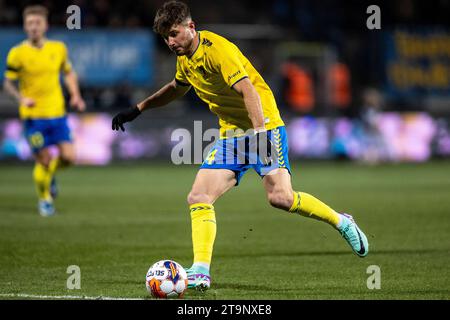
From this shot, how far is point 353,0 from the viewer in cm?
2691

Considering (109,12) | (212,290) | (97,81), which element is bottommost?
(212,290)

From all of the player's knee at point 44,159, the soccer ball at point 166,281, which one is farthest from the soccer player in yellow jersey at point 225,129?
the player's knee at point 44,159

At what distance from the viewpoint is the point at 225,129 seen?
303 inches

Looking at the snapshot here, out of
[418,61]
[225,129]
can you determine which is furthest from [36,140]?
[418,61]

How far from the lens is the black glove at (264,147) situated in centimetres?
739

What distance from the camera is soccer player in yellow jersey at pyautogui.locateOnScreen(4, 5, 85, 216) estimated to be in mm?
13039

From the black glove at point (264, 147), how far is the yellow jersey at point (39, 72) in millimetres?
6325

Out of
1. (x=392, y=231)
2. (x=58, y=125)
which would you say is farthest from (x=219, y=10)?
(x=392, y=231)

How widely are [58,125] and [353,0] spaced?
15.2 meters

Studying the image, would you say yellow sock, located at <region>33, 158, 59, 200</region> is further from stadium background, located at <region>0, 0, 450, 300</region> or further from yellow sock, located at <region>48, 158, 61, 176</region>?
stadium background, located at <region>0, 0, 450, 300</region>

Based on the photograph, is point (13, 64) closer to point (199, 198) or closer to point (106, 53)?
point (199, 198)

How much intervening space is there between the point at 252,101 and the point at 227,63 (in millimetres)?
346

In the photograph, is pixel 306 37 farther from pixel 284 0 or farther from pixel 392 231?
pixel 392 231

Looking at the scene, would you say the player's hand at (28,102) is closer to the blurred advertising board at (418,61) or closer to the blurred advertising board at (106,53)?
the blurred advertising board at (106,53)
